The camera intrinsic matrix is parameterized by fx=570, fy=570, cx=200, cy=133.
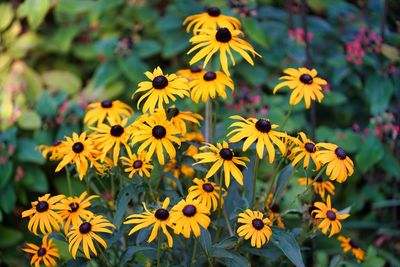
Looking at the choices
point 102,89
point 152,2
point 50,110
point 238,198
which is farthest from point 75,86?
point 238,198

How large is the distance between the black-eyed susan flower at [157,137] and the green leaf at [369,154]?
41.6 inches

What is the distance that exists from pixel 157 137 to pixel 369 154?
3.71 ft

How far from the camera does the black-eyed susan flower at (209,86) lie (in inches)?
56.6

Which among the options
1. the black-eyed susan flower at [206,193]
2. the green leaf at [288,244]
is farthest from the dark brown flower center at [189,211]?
the green leaf at [288,244]

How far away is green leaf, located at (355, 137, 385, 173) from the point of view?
218cm

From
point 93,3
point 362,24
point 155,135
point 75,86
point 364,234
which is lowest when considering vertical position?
point 364,234

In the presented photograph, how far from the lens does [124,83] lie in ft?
8.53

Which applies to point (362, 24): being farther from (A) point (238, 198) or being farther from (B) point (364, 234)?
(A) point (238, 198)

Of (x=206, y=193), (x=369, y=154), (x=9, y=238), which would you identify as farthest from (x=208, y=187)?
(x=9, y=238)

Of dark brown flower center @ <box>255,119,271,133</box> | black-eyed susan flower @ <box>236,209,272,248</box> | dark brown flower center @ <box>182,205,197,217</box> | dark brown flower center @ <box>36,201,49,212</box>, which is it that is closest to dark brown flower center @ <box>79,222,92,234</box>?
dark brown flower center @ <box>36,201,49,212</box>

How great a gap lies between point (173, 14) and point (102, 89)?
0.46 meters

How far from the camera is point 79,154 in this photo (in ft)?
4.79

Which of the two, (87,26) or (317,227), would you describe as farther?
(87,26)

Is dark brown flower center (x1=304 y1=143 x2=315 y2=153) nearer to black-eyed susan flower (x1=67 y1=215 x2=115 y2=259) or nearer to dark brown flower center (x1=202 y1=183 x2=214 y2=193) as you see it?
dark brown flower center (x1=202 y1=183 x2=214 y2=193)
